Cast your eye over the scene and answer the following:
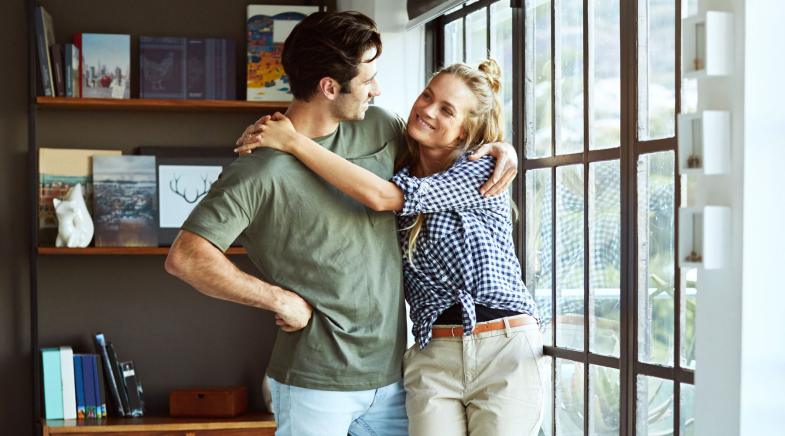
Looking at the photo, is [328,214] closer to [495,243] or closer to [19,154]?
[495,243]

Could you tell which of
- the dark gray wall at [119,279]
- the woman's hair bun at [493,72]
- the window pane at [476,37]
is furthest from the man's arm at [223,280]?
the dark gray wall at [119,279]

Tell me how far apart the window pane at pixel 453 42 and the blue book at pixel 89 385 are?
72.0 inches

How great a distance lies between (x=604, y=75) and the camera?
2.62 meters

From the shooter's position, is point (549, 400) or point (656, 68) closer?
point (656, 68)

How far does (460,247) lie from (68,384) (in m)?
2.28

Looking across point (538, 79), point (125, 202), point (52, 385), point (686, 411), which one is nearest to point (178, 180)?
point (125, 202)

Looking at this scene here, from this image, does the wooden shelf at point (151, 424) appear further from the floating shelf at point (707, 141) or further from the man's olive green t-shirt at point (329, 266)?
the floating shelf at point (707, 141)

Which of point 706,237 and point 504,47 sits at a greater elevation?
point 504,47

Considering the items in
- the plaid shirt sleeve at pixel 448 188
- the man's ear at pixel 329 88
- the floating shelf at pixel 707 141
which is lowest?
the plaid shirt sleeve at pixel 448 188

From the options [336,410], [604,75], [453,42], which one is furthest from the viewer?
[453,42]

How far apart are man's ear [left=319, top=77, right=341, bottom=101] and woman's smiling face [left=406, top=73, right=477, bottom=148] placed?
196mm

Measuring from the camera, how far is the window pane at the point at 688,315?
2.31 meters

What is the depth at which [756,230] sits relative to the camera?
1.82 metres

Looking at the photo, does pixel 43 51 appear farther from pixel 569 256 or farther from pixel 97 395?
pixel 569 256
